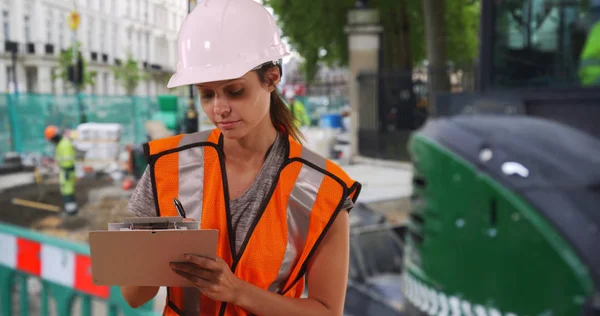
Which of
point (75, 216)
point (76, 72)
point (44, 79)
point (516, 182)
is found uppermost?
point (44, 79)

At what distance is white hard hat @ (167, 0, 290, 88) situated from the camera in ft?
3.86

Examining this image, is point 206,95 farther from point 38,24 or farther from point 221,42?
point 38,24

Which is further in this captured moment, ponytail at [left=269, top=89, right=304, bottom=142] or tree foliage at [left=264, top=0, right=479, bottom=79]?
tree foliage at [left=264, top=0, right=479, bottom=79]

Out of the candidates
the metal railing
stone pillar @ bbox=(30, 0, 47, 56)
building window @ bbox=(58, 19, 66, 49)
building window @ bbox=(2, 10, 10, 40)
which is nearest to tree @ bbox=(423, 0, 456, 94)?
the metal railing

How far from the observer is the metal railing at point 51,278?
2.44 metres

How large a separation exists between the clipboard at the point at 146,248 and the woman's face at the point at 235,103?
173 millimetres

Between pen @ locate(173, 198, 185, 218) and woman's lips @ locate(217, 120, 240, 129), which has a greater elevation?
woman's lips @ locate(217, 120, 240, 129)

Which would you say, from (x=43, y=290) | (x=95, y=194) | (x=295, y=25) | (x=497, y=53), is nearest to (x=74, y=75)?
(x=95, y=194)

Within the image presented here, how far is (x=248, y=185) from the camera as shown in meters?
1.29

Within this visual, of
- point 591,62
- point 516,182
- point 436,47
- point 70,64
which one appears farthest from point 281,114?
point 70,64

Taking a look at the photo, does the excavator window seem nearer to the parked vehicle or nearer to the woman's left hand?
the parked vehicle

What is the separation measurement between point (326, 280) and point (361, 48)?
5.36 meters

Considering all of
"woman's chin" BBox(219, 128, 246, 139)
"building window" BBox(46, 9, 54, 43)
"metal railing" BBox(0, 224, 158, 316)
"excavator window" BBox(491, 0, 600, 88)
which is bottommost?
"metal railing" BBox(0, 224, 158, 316)

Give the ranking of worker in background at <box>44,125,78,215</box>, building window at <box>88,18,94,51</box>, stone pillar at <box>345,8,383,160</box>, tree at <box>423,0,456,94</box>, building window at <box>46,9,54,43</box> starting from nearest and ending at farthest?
tree at <box>423,0,456,94</box>
building window at <box>88,18,94,51</box>
stone pillar at <box>345,8,383,160</box>
building window at <box>46,9,54,43</box>
worker in background at <box>44,125,78,215</box>
